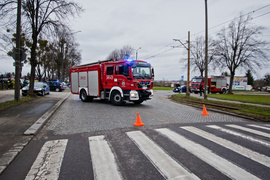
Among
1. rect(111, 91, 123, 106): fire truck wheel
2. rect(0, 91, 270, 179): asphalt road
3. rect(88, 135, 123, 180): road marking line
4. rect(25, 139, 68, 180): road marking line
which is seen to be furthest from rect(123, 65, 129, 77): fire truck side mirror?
rect(25, 139, 68, 180): road marking line

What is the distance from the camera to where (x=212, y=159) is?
3469mm

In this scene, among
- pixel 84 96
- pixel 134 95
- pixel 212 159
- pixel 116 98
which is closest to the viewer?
pixel 212 159

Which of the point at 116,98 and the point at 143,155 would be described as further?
the point at 116,98

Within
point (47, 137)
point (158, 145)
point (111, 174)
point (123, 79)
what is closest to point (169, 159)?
point (158, 145)

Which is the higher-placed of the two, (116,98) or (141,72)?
(141,72)

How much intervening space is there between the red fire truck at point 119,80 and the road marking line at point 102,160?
665 cm

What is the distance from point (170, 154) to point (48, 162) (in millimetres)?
2447

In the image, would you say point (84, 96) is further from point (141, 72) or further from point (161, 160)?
point (161, 160)

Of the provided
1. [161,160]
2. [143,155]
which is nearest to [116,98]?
[143,155]

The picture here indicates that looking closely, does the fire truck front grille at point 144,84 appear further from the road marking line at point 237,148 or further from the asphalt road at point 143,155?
the road marking line at point 237,148

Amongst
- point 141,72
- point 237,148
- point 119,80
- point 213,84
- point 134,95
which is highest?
point 141,72

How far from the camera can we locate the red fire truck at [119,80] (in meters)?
11.1

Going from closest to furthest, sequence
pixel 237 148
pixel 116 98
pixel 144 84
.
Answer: pixel 237 148, pixel 144 84, pixel 116 98

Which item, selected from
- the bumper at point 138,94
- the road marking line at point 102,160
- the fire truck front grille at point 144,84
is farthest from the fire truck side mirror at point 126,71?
the road marking line at point 102,160
